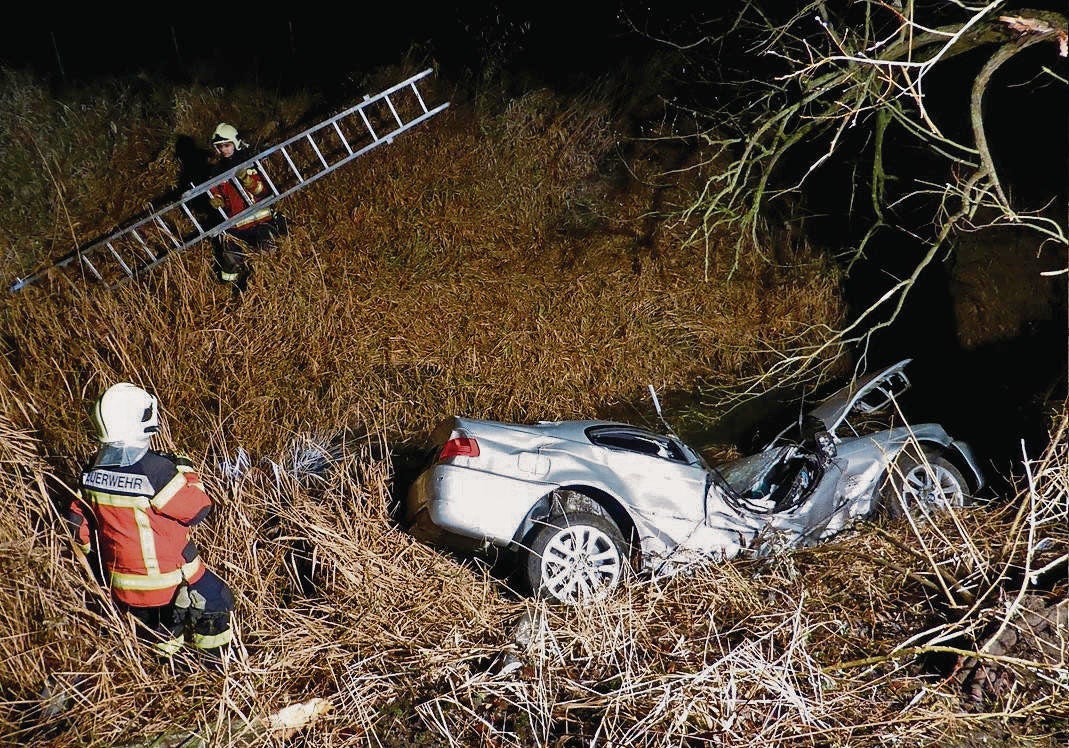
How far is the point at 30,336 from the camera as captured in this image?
8.22 metres

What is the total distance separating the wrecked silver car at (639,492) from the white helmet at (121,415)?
1.89 metres

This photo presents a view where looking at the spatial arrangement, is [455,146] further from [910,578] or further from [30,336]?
[910,578]

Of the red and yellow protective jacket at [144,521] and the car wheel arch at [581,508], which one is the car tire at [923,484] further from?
the red and yellow protective jacket at [144,521]

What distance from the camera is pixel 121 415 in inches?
182

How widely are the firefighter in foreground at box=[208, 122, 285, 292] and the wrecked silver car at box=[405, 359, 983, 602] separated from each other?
499 centimetres

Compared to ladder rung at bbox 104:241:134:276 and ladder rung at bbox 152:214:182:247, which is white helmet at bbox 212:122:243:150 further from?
ladder rung at bbox 104:241:134:276

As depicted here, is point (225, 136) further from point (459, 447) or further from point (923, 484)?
point (923, 484)

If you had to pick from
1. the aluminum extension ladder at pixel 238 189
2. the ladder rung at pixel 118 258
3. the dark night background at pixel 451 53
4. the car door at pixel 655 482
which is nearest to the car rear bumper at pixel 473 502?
the car door at pixel 655 482

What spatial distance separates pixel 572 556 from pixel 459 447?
998 mm

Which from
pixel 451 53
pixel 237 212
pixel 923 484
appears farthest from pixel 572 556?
pixel 451 53

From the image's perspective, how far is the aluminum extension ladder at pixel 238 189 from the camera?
981 centimetres

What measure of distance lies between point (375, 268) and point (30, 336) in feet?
13.4

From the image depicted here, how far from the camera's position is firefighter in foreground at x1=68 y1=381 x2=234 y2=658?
4.62 meters

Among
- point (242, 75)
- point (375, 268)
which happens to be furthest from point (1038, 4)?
point (242, 75)
